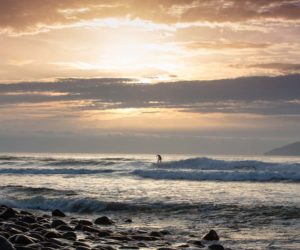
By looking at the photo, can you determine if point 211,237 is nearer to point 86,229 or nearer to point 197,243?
point 197,243

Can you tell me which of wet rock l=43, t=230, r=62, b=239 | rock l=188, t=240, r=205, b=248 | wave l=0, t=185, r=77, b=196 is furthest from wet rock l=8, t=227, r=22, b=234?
wave l=0, t=185, r=77, b=196

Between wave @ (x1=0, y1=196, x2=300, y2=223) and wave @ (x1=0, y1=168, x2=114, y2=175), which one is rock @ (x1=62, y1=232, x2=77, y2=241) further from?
wave @ (x1=0, y1=168, x2=114, y2=175)

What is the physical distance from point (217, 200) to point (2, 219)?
9831 millimetres

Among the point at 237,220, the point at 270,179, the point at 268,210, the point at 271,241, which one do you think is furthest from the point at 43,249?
the point at 270,179

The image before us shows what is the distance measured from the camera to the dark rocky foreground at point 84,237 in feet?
39.1

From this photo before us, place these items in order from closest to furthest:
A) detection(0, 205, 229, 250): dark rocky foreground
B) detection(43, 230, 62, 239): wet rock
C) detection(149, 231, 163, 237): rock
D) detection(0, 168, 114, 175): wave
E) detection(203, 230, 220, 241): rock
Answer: detection(0, 205, 229, 250): dark rocky foreground < detection(43, 230, 62, 239): wet rock < detection(203, 230, 220, 241): rock < detection(149, 231, 163, 237): rock < detection(0, 168, 114, 175): wave

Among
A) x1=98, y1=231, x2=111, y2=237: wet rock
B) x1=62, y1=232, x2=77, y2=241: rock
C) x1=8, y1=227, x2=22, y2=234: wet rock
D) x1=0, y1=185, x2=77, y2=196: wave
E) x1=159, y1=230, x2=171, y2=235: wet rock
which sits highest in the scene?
x1=8, y1=227, x2=22, y2=234: wet rock

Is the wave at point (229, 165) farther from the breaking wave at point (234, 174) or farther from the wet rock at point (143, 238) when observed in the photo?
the wet rock at point (143, 238)

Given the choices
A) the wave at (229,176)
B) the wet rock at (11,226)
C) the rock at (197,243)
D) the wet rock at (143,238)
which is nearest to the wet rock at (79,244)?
the wet rock at (143,238)

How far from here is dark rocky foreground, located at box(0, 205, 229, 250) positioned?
11.9 m

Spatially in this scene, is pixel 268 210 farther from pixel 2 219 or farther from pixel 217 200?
pixel 2 219

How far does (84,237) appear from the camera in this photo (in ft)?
46.1

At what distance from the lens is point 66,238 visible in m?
13.5

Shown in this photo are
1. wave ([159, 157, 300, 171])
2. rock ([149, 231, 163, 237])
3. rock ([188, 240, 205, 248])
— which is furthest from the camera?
wave ([159, 157, 300, 171])
